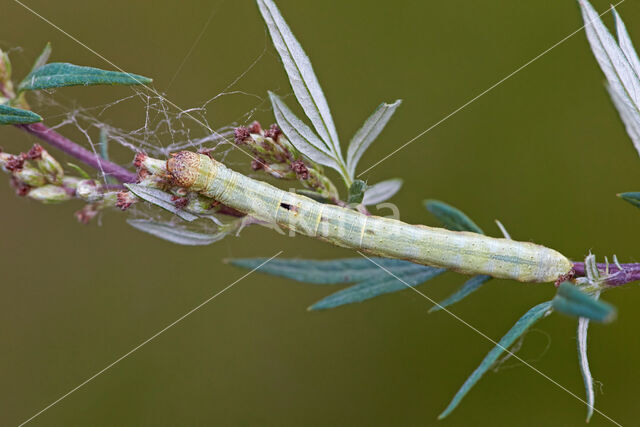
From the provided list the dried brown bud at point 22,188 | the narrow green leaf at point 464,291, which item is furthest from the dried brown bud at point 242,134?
the narrow green leaf at point 464,291

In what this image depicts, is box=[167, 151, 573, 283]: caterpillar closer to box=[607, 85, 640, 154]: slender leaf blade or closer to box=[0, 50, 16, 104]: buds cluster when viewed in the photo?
box=[607, 85, 640, 154]: slender leaf blade

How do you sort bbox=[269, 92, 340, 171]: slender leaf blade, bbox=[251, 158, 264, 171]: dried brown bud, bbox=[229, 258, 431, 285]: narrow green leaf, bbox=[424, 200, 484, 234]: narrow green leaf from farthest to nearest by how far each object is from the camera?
bbox=[229, 258, 431, 285]: narrow green leaf
bbox=[424, 200, 484, 234]: narrow green leaf
bbox=[251, 158, 264, 171]: dried brown bud
bbox=[269, 92, 340, 171]: slender leaf blade

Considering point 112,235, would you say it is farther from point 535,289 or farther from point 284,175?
point 535,289

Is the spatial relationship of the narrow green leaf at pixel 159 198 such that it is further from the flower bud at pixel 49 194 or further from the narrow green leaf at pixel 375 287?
the narrow green leaf at pixel 375 287

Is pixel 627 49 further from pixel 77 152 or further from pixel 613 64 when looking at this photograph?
pixel 77 152

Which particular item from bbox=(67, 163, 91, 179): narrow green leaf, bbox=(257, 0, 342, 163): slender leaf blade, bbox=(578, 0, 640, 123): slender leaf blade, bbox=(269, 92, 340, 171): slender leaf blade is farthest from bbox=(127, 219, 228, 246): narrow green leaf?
bbox=(578, 0, 640, 123): slender leaf blade

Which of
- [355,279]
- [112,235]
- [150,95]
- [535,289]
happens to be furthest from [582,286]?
[112,235]
